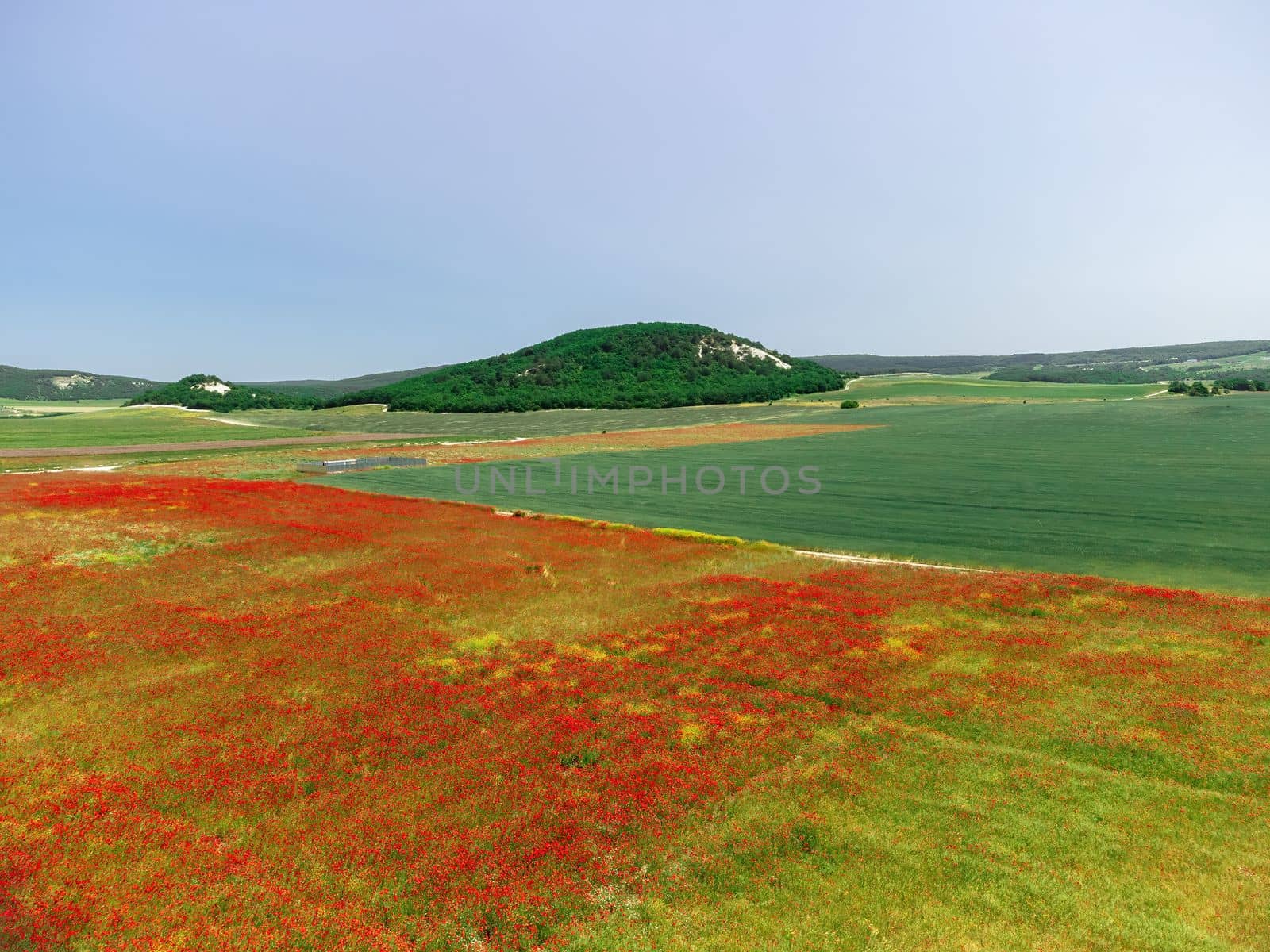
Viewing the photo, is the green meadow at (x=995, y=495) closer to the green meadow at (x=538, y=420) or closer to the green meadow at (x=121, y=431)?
the green meadow at (x=538, y=420)

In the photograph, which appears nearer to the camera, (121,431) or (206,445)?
→ (206,445)

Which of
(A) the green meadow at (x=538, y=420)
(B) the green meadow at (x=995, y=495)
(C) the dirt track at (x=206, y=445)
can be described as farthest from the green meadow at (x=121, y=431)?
(B) the green meadow at (x=995, y=495)

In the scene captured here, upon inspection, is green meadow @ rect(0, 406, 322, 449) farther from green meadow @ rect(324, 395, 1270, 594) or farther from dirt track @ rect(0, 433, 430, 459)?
green meadow @ rect(324, 395, 1270, 594)

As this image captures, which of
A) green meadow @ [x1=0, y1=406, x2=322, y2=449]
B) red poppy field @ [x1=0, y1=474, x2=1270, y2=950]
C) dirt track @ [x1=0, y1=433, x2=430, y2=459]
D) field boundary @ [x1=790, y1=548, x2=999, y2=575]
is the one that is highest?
green meadow @ [x1=0, y1=406, x2=322, y2=449]

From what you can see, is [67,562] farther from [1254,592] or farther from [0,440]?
[0,440]

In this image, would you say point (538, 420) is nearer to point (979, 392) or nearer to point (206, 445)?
point (206, 445)

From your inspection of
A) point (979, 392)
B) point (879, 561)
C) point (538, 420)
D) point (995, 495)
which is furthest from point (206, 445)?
point (979, 392)

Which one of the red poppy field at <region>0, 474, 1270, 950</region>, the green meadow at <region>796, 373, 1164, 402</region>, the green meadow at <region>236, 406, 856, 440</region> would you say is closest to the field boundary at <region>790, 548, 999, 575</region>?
the red poppy field at <region>0, 474, 1270, 950</region>
